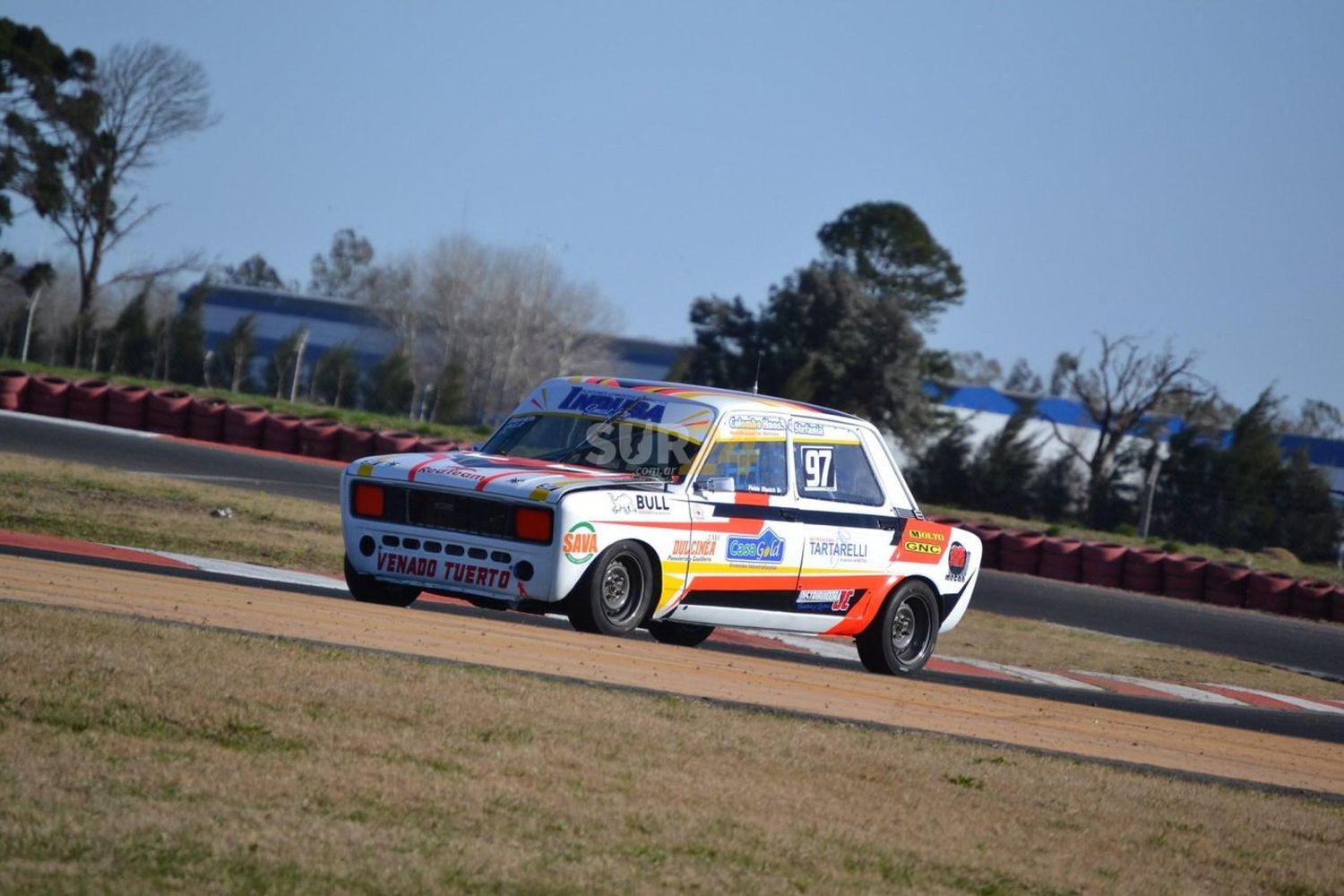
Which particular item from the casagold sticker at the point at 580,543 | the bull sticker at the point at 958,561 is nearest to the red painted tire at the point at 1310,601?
the bull sticker at the point at 958,561

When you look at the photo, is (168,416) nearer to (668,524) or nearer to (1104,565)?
(1104,565)

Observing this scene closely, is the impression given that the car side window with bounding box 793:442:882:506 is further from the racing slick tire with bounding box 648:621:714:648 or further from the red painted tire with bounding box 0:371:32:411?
the red painted tire with bounding box 0:371:32:411

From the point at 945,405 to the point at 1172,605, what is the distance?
1424 inches

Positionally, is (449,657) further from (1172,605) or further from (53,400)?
(53,400)

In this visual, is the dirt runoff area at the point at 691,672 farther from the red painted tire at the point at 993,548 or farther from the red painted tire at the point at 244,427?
the red painted tire at the point at 244,427

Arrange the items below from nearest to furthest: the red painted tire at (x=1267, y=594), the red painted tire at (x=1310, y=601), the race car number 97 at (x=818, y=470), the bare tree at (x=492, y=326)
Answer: the race car number 97 at (x=818, y=470)
the red painted tire at (x=1310, y=601)
the red painted tire at (x=1267, y=594)
the bare tree at (x=492, y=326)

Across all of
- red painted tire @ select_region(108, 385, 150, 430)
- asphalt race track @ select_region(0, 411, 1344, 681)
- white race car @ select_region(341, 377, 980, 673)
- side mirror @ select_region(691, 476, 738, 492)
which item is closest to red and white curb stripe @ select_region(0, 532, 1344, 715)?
white race car @ select_region(341, 377, 980, 673)

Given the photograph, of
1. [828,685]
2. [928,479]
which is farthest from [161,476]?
[928,479]

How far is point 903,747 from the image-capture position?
A: 677cm

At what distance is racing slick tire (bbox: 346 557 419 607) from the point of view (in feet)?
31.4

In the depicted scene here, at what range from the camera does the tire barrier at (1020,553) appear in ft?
82.2

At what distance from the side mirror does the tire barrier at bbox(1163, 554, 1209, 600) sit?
16.8 meters

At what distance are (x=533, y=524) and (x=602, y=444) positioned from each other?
45.3 inches

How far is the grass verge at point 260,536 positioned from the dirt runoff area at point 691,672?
449 centimetres
